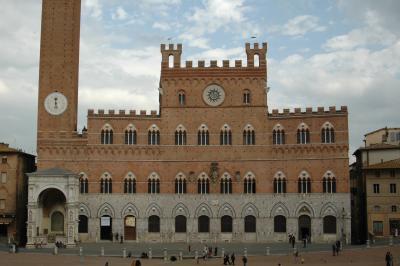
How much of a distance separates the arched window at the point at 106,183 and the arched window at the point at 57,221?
523cm

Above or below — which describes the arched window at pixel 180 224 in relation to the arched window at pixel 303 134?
below

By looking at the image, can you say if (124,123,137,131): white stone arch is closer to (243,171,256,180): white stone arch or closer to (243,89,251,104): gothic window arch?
(243,89,251,104): gothic window arch

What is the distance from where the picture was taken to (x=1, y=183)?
62938 mm

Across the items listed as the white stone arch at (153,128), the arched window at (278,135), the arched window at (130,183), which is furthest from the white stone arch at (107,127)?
the arched window at (278,135)

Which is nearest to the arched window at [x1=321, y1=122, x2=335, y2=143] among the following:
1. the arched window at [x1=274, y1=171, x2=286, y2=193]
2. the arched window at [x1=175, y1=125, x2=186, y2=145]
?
the arched window at [x1=274, y1=171, x2=286, y2=193]

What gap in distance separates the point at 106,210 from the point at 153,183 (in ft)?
19.1

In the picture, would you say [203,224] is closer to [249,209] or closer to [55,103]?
[249,209]

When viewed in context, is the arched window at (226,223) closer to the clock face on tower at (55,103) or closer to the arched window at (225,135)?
the arched window at (225,135)

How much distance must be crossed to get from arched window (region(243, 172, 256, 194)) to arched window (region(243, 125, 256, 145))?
11.3 feet

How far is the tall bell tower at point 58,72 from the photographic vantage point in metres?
63.0

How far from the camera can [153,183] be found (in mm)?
62594

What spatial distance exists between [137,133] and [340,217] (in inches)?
928

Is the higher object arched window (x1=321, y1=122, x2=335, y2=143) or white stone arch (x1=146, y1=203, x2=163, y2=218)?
arched window (x1=321, y1=122, x2=335, y2=143)

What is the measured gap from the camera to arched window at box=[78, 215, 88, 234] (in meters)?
61.3
